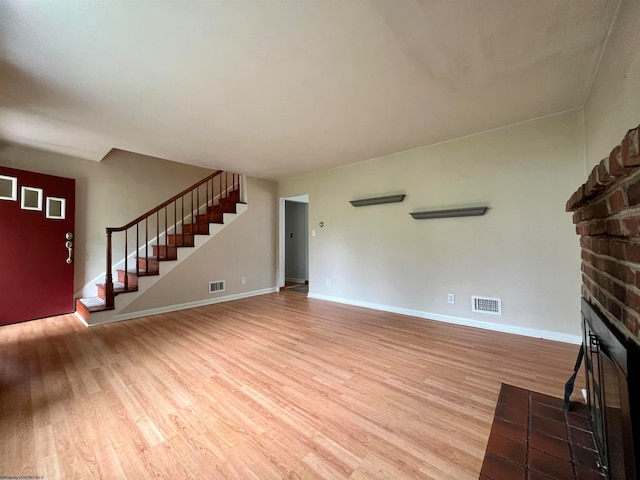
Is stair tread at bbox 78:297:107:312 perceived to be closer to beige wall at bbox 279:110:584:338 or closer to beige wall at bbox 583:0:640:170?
beige wall at bbox 279:110:584:338

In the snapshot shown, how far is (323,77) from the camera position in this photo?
1.99m

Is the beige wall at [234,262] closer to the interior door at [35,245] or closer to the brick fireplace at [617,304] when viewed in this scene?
the interior door at [35,245]

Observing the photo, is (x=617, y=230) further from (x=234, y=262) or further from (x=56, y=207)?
(x=56, y=207)

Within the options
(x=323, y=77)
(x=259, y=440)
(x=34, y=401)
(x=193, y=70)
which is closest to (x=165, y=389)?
(x=34, y=401)

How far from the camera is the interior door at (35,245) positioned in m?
3.22

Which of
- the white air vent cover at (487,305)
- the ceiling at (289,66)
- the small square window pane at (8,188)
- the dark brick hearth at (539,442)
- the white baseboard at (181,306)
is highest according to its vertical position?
the ceiling at (289,66)

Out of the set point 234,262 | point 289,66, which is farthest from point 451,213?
point 234,262

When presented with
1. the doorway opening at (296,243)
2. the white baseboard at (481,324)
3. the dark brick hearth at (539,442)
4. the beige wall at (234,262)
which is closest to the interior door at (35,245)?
the beige wall at (234,262)

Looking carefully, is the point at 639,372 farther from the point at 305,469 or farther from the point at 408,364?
the point at 408,364

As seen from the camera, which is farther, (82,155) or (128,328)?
(82,155)

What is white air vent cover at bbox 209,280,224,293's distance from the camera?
179 inches

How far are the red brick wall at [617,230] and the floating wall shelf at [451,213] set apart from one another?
1.71 meters

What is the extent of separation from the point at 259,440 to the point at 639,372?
1.61 metres

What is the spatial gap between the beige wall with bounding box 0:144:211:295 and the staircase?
22 cm
